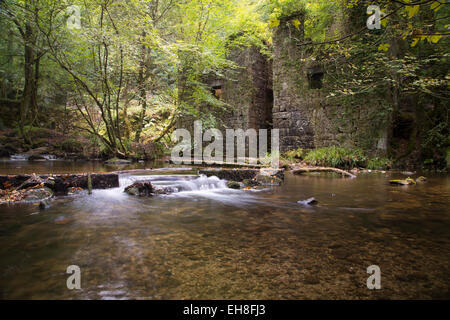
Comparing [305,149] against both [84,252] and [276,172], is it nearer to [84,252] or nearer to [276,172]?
[276,172]

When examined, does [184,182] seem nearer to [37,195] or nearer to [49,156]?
[37,195]

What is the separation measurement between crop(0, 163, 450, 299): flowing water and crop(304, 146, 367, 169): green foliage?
5.13m

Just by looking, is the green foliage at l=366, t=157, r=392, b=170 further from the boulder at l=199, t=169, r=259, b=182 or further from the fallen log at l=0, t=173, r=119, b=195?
the fallen log at l=0, t=173, r=119, b=195

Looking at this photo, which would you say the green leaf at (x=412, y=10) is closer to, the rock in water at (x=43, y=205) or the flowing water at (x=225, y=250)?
the flowing water at (x=225, y=250)

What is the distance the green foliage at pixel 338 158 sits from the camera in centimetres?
860

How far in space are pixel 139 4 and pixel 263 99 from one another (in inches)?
249

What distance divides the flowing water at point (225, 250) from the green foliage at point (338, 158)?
5.13m

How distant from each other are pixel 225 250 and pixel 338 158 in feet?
25.5

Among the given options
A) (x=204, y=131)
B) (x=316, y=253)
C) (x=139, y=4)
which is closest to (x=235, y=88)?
(x=204, y=131)

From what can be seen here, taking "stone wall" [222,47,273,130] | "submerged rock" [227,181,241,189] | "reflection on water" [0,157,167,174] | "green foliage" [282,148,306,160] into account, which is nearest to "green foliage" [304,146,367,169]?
"green foliage" [282,148,306,160]

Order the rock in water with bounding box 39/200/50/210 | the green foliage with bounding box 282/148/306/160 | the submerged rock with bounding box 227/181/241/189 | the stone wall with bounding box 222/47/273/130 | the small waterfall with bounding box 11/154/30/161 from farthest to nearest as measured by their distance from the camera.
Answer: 1. the stone wall with bounding box 222/47/273/130
2. the small waterfall with bounding box 11/154/30/161
3. the green foliage with bounding box 282/148/306/160
4. the submerged rock with bounding box 227/181/241/189
5. the rock in water with bounding box 39/200/50/210

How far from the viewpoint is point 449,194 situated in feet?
13.6

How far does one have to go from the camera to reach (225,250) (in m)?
Answer: 1.94

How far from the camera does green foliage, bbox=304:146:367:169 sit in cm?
860
